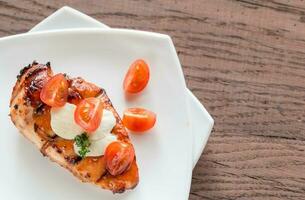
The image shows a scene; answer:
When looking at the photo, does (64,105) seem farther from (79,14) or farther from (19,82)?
(79,14)

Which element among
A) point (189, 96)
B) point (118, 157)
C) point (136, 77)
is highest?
point (136, 77)

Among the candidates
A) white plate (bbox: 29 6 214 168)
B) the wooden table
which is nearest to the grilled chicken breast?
white plate (bbox: 29 6 214 168)

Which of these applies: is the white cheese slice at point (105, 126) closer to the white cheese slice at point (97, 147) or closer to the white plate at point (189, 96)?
the white cheese slice at point (97, 147)

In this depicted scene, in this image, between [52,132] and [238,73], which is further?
[238,73]

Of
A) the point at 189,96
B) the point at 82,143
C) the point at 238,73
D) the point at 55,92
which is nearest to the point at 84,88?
the point at 55,92

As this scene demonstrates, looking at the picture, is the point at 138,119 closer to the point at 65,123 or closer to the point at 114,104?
the point at 114,104

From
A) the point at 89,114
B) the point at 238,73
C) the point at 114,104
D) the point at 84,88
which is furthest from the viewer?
the point at 238,73

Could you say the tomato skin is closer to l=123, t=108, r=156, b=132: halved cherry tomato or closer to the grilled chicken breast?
the grilled chicken breast
